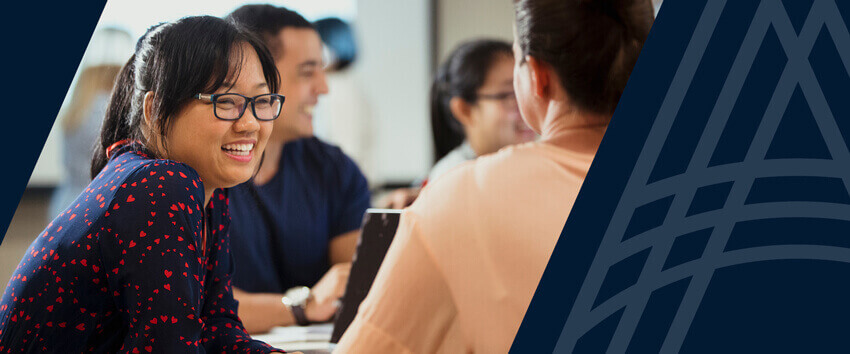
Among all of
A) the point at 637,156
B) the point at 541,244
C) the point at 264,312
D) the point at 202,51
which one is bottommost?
the point at 264,312

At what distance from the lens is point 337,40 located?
8.63 feet

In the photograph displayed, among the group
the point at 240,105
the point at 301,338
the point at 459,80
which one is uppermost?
the point at 459,80

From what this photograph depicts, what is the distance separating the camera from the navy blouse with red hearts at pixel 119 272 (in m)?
0.84

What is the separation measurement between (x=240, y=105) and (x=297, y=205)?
1.11m

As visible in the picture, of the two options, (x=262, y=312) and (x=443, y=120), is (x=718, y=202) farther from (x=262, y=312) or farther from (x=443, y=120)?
(x=443, y=120)

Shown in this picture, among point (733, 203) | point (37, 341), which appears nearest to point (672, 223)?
point (733, 203)

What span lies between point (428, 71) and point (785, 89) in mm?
4156

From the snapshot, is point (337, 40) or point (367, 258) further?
point (337, 40)

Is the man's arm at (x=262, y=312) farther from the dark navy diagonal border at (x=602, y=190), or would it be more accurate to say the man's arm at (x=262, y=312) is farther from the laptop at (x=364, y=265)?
the dark navy diagonal border at (x=602, y=190)

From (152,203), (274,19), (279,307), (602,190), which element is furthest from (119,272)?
(274,19)

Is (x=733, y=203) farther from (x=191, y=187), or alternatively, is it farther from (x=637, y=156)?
(x=191, y=187)

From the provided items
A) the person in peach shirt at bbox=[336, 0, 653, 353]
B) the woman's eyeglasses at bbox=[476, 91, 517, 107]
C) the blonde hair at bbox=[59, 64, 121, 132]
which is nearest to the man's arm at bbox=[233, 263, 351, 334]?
the blonde hair at bbox=[59, 64, 121, 132]

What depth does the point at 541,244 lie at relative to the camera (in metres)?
0.96

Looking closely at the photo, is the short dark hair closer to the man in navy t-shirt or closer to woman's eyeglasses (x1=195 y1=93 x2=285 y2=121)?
the man in navy t-shirt
